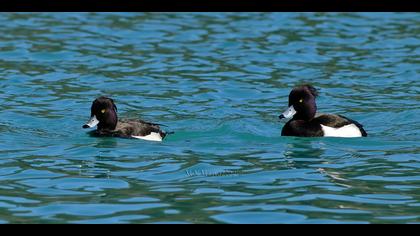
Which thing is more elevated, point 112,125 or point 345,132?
point 112,125

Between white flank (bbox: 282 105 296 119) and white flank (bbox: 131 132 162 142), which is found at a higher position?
white flank (bbox: 282 105 296 119)

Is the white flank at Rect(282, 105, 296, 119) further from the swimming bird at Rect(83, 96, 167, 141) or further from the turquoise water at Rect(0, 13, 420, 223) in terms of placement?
the swimming bird at Rect(83, 96, 167, 141)

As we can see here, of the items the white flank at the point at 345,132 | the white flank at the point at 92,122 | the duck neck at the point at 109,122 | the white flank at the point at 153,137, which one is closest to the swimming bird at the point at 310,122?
the white flank at the point at 345,132

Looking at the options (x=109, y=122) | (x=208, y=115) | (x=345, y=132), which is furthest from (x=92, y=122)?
(x=345, y=132)

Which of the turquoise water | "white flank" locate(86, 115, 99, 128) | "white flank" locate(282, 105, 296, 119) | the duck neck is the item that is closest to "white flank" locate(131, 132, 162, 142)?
the turquoise water

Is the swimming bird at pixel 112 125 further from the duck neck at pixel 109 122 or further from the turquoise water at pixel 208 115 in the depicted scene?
the turquoise water at pixel 208 115

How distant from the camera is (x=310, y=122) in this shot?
632 inches

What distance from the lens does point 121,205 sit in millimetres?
11109

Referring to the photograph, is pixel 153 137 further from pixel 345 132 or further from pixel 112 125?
pixel 345 132

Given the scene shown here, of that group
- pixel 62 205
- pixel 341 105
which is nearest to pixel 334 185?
pixel 62 205

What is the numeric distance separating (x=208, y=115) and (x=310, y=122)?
6.11ft

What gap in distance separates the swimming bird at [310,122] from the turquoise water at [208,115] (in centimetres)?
24

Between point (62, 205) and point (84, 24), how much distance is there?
13.3 meters

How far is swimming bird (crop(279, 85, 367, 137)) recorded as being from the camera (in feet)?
51.1
